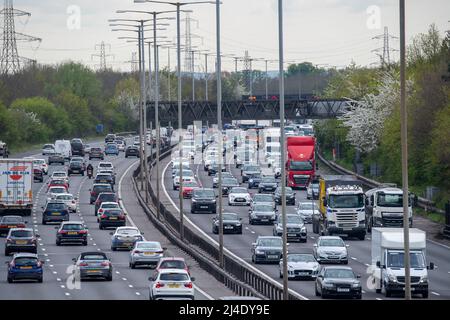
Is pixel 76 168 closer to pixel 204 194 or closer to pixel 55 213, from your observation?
pixel 204 194

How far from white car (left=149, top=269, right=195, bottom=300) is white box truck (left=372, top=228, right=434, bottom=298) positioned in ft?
27.0

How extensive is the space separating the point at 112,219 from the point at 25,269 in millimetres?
28023

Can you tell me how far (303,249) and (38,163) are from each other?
5993 cm

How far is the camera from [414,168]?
10512 centimetres

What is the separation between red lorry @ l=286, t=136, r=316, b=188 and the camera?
10812 cm

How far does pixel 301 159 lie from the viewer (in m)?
109

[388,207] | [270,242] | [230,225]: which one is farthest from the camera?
[230,225]

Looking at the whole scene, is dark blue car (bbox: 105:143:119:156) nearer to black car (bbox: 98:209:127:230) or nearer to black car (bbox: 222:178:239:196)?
black car (bbox: 222:178:239:196)

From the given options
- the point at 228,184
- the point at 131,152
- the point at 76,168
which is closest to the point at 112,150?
the point at 131,152

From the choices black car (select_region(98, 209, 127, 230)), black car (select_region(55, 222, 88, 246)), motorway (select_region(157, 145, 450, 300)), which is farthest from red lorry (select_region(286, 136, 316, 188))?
black car (select_region(55, 222, 88, 246))
